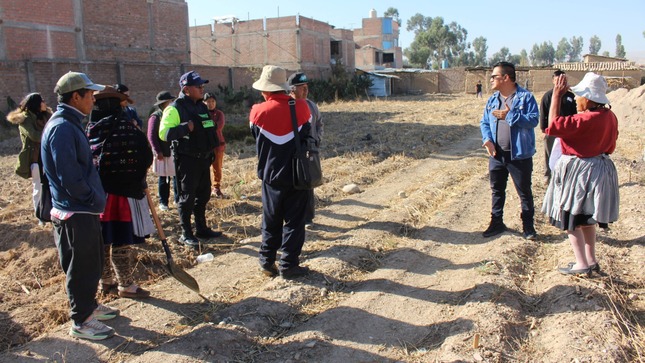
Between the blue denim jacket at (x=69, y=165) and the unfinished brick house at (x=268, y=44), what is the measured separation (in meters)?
35.4

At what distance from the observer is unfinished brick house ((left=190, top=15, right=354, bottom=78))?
1544 inches

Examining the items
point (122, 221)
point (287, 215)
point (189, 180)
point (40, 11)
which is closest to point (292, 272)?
point (287, 215)

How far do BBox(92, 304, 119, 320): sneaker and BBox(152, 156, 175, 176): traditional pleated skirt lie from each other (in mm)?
2928

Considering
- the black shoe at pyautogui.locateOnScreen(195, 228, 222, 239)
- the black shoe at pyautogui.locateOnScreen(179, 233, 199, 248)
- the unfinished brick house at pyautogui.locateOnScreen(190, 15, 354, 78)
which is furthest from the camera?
the unfinished brick house at pyautogui.locateOnScreen(190, 15, 354, 78)

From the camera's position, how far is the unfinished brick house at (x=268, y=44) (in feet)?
129

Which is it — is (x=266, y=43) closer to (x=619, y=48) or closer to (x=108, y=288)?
(x=108, y=288)

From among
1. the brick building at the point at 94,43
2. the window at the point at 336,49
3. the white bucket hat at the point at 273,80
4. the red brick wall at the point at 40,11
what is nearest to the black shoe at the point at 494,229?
the white bucket hat at the point at 273,80

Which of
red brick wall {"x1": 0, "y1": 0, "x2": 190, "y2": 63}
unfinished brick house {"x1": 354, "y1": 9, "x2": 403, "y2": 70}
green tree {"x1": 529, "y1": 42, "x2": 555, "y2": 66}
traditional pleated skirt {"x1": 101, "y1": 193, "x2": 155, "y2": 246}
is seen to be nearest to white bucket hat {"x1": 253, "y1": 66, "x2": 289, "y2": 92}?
traditional pleated skirt {"x1": 101, "y1": 193, "x2": 155, "y2": 246}

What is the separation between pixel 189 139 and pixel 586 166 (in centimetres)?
388

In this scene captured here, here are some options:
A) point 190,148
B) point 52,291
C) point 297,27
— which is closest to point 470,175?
point 190,148

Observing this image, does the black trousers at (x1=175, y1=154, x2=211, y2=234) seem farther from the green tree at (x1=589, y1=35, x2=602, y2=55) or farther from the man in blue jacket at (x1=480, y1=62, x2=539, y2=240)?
the green tree at (x1=589, y1=35, x2=602, y2=55)

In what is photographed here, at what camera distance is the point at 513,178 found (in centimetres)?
534

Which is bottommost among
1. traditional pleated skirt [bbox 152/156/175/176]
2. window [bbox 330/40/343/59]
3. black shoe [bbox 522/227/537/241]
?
black shoe [bbox 522/227/537/241]

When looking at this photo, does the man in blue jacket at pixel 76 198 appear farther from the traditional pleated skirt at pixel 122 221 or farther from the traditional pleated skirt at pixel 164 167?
the traditional pleated skirt at pixel 164 167
